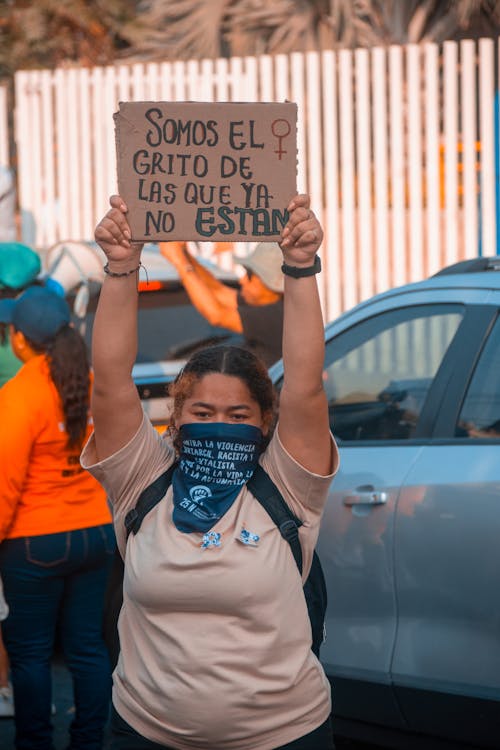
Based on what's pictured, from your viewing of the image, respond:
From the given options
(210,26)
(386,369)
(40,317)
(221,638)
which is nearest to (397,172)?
(386,369)

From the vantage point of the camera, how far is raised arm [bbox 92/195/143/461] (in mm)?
2945

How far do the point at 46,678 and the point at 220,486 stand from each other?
2.28 m

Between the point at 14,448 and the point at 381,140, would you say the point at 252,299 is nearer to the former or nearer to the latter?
the point at 14,448

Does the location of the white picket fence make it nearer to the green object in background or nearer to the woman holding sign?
the green object in background

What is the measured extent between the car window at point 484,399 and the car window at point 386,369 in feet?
0.67

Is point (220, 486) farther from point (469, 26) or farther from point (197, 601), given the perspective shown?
point (469, 26)

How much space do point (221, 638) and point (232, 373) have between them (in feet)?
2.00

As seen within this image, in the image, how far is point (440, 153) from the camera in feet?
39.1

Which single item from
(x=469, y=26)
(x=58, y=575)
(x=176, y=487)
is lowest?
(x=58, y=575)

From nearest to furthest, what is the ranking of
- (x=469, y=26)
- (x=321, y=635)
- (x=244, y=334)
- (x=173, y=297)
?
(x=321, y=635) < (x=244, y=334) < (x=173, y=297) < (x=469, y=26)

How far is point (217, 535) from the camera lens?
2934 millimetres

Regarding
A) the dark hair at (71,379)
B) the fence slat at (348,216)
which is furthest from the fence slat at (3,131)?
the dark hair at (71,379)

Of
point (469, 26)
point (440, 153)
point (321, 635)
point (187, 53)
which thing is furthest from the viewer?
point (187, 53)

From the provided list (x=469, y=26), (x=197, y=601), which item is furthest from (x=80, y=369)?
(x=469, y=26)
